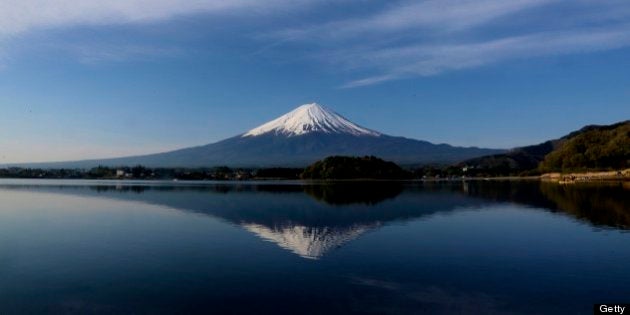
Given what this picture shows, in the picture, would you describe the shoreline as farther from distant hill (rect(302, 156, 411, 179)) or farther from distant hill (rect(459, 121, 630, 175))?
distant hill (rect(302, 156, 411, 179))

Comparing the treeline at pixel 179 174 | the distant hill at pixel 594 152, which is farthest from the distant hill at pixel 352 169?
the distant hill at pixel 594 152

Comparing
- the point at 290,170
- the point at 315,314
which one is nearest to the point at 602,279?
the point at 315,314

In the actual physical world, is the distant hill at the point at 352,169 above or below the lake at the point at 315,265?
above

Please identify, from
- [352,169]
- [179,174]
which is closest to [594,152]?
[352,169]

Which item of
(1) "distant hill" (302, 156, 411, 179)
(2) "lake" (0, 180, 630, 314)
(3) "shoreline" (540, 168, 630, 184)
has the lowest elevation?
(2) "lake" (0, 180, 630, 314)

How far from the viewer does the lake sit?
384 inches

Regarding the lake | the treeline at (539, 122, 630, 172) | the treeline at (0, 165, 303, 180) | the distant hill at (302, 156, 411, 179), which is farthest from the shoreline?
the treeline at (0, 165, 303, 180)

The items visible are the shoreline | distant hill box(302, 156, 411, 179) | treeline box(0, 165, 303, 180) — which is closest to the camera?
the shoreline

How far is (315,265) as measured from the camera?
42.4 feet

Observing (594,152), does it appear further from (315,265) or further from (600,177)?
(315,265)

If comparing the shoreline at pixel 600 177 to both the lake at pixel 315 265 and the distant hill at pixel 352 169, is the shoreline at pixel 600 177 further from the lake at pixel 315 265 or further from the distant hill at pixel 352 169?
the lake at pixel 315 265

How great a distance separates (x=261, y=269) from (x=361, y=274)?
2274 millimetres

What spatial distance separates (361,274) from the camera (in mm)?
11977

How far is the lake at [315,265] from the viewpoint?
9.77m
